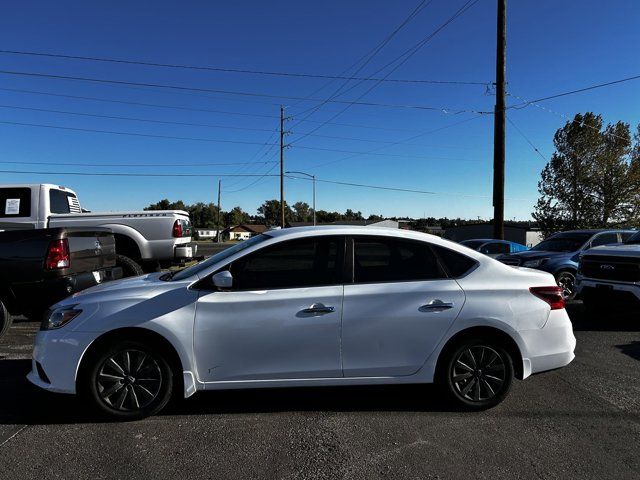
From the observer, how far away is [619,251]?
782 centimetres


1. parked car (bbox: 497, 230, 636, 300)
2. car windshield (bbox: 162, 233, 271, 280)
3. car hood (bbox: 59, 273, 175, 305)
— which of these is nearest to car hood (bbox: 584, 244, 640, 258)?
parked car (bbox: 497, 230, 636, 300)

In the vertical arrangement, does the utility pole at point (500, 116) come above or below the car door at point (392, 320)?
above

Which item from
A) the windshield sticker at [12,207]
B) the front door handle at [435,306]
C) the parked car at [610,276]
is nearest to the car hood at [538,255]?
the parked car at [610,276]

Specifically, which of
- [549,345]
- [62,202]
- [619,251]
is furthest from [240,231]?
[549,345]

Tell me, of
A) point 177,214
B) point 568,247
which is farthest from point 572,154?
point 177,214

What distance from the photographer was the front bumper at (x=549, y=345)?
Result: 410cm

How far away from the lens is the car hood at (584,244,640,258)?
760 cm

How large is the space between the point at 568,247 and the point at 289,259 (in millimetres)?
9389

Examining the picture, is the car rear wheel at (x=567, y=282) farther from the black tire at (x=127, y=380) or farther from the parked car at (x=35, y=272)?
the parked car at (x=35, y=272)

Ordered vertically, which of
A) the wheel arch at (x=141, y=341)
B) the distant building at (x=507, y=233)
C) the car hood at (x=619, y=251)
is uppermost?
the distant building at (x=507, y=233)

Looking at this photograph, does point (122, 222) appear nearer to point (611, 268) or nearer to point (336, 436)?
point (336, 436)

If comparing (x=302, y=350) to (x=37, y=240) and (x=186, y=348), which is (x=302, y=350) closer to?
(x=186, y=348)

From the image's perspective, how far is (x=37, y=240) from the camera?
6062 millimetres

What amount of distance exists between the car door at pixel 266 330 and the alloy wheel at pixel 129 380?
39cm
